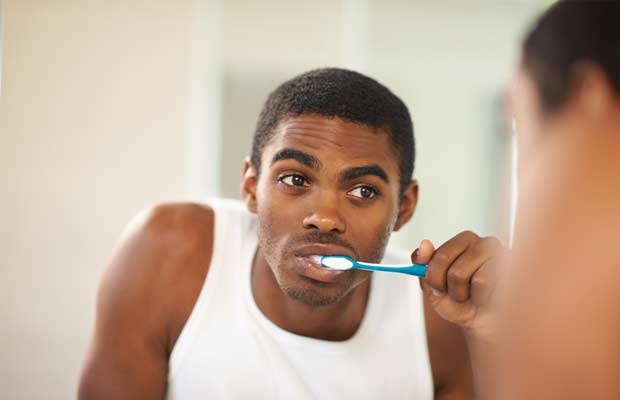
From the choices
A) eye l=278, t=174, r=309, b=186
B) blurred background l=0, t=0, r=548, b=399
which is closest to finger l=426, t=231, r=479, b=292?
eye l=278, t=174, r=309, b=186

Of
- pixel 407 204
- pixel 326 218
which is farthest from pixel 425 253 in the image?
pixel 407 204

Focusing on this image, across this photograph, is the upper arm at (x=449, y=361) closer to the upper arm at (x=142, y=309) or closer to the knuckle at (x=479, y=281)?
the knuckle at (x=479, y=281)

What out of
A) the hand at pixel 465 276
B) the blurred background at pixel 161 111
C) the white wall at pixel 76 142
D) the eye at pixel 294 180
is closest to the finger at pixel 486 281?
the hand at pixel 465 276

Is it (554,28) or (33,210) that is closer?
(554,28)

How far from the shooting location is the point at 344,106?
3.40 feet

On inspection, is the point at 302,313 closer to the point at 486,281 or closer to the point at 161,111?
the point at 486,281

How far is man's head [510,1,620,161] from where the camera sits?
1.75 feet

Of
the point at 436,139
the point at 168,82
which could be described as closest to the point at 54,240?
the point at 168,82

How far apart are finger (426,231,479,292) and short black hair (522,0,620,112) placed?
1.30 feet

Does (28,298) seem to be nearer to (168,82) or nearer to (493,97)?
(168,82)

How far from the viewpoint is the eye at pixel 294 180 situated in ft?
3.39

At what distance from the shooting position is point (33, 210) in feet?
7.29

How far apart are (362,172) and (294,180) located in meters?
0.11

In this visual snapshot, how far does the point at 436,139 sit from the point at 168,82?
4.04 ft
